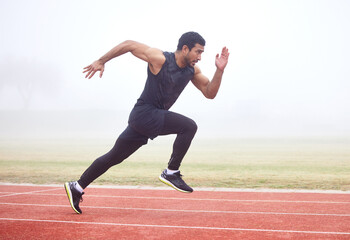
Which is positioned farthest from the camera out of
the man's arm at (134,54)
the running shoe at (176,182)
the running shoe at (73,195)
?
the running shoe at (73,195)

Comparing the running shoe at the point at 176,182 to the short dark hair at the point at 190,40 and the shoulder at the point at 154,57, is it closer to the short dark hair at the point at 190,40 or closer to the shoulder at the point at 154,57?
the shoulder at the point at 154,57

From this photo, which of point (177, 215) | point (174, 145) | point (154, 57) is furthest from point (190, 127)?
point (177, 215)

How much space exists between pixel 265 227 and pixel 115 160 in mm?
1770

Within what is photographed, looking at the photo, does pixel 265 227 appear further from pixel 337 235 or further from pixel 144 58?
pixel 144 58

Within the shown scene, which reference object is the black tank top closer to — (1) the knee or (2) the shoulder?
(2) the shoulder

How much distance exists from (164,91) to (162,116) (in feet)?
0.89

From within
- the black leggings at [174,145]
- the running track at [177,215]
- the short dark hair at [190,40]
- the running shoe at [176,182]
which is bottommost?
the running track at [177,215]

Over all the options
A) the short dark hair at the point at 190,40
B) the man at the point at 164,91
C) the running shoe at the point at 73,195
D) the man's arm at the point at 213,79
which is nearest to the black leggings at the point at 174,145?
the man at the point at 164,91

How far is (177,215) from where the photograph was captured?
17.3 feet

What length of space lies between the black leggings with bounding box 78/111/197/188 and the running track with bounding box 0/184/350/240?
2.01 ft

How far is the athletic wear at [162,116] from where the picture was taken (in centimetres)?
465

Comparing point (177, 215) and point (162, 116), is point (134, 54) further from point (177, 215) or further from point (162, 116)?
point (177, 215)

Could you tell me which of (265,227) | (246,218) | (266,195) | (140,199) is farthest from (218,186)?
(265,227)

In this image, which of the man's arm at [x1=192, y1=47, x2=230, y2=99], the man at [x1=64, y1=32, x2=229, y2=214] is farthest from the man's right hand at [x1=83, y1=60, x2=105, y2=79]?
the man's arm at [x1=192, y1=47, x2=230, y2=99]
